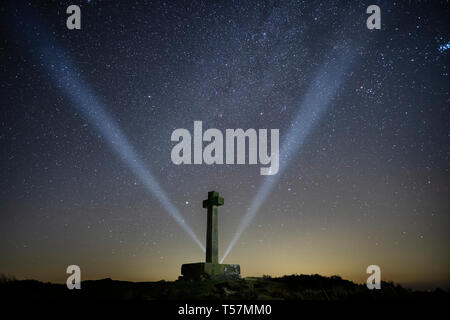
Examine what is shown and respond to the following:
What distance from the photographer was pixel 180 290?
940 centimetres

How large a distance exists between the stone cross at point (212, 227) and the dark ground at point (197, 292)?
274cm

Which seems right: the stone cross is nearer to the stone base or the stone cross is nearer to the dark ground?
the stone base

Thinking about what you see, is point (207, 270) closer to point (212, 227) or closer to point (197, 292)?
point (212, 227)

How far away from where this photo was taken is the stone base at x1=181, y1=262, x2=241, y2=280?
12.4 metres

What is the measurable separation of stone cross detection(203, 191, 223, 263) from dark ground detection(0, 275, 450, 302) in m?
2.74

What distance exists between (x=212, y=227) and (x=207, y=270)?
2.05 m

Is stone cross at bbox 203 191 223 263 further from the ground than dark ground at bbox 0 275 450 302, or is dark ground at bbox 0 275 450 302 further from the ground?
stone cross at bbox 203 191 223 263

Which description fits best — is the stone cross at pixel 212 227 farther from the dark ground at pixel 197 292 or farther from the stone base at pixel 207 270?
the dark ground at pixel 197 292

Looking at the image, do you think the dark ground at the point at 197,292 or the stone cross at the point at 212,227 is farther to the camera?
the stone cross at the point at 212,227

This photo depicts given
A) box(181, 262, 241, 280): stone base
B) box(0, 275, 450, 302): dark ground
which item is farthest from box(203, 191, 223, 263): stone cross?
box(0, 275, 450, 302): dark ground

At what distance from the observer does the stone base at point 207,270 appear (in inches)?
488

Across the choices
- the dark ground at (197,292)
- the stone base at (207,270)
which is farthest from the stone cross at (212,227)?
the dark ground at (197,292)
